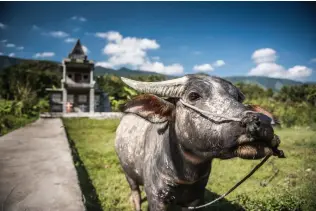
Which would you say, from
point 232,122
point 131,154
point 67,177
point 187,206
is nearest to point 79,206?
point 131,154

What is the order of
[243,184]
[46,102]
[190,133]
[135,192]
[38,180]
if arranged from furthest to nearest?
1. [46,102]
2. [243,184]
3. [38,180]
4. [135,192]
5. [190,133]

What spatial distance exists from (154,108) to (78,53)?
998 inches

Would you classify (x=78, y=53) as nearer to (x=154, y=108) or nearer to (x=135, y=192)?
(x=135, y=192)

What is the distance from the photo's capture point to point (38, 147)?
608 centimetres

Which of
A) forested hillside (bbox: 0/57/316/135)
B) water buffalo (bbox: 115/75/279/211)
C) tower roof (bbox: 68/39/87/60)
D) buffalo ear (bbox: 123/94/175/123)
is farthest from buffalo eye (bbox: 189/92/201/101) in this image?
tower roof (bbox: 68/39/87/60)

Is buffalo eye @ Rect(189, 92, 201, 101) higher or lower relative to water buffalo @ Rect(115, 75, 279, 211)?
higher

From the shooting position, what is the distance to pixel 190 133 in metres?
1.68

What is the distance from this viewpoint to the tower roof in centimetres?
2469

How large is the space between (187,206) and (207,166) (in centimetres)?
53

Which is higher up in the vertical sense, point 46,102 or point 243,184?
point 243,184

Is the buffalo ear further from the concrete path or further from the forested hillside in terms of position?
the concrete path

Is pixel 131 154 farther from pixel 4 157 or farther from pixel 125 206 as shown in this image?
pixel 4 157

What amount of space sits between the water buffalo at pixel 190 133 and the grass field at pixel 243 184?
1.19 meters

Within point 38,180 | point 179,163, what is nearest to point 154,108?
point 179,163
